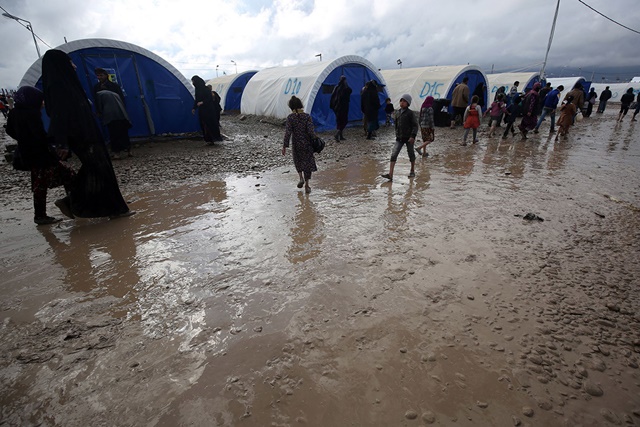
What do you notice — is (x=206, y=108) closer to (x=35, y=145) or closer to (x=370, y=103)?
(x=370, y=103)

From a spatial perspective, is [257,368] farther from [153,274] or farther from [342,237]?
[342,237]

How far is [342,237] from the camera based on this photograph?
11.3ft

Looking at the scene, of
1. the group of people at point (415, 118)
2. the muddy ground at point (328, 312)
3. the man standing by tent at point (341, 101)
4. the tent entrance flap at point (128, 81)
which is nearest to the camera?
the muddy ground at point (328, 312)

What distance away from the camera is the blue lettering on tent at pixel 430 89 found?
47.5 ft

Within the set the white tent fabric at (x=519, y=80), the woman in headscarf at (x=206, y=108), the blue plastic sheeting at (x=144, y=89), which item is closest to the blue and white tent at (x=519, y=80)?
the white tent fabric at (x=519, y=80)

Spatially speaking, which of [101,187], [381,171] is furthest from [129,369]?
[381,171]

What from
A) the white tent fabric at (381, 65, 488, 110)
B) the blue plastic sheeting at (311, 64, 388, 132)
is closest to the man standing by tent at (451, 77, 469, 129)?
the white tent fabric at (381, 65, 488, 110)

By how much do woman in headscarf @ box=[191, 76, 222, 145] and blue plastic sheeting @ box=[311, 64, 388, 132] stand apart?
4.02 metres

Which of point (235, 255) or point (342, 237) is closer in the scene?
point (235, 255)

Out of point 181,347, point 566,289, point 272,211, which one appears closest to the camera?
point 181,347

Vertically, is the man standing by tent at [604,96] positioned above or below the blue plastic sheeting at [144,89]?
below

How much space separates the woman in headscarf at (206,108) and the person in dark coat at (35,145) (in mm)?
5366

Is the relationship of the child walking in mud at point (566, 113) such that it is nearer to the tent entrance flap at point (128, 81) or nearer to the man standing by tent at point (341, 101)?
the man standing by tent at point (341, 101)

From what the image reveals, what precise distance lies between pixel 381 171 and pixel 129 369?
5462 mm
